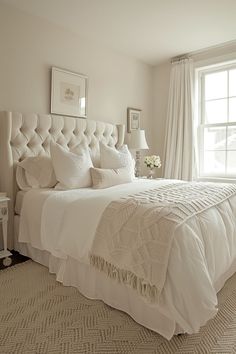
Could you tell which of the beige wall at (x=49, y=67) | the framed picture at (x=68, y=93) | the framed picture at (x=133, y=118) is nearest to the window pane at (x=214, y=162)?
the framed picture at (x=133, y=118)

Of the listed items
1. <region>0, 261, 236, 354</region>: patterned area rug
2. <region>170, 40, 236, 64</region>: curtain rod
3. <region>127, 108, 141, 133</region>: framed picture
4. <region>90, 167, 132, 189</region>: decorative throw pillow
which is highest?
<region>170, 40, 236, 64</region>: curtain rod

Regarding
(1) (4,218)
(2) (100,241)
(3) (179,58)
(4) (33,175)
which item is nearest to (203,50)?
(3) (179,58)

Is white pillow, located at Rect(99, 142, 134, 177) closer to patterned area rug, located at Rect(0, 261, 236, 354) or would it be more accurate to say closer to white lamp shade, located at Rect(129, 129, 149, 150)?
white lamp shade, located at Rect(129, 129, 149, 150)

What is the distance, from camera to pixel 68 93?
3.38 m

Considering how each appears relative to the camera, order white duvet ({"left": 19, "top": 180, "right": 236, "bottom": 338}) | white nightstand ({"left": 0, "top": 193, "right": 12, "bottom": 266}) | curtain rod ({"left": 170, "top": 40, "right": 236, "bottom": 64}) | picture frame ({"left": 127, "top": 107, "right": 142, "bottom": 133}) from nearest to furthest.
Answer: white duvet ({"left": 19, "top": 180, "right": 236, "bottom": 338}), white nightstand ({"left": 0, "top": 193, "right": 12, "bottom": 266}), curtain rod ({"left": 170, "top": 40, "right": 236, "bottom": 64}), picture frame ({"left": 127, "top": 107, "right": 142, "bottom": 133})

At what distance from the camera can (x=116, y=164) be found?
3.13m

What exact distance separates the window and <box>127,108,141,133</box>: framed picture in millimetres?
997

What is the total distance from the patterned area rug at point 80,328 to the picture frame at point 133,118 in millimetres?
2872

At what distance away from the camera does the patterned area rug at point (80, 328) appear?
4.74 feet

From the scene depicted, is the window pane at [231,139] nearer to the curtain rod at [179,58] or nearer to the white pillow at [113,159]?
the curtain rod at [179,58]

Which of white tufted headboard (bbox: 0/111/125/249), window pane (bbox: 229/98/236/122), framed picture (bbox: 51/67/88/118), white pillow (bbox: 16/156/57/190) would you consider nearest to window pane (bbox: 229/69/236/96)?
window pane (bbox: 229/98/236/122)

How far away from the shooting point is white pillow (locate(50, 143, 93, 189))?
8.61 feet

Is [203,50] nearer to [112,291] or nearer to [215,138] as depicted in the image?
[215,138]

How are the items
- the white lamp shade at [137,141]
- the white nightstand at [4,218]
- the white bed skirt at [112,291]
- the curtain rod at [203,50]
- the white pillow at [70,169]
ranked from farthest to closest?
the white lamp shade at [137,141], the curtain rod at [203,50], the white pillow at [70,169], the white nightstand at [4,218], the white bed skirt at [112,291]
